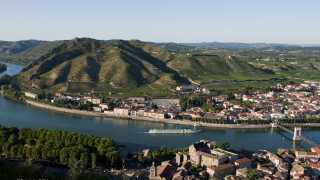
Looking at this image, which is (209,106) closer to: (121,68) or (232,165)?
(121,68)

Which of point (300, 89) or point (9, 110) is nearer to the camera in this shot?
point (9, 110)

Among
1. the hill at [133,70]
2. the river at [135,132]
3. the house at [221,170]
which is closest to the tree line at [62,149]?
the river at [135,132]

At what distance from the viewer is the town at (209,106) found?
1361 inches

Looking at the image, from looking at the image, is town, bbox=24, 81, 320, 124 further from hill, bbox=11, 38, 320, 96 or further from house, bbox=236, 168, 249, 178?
house, bbox=236, 168, 249, 178

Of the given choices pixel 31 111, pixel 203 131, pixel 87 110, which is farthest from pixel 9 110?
pixel 203 131

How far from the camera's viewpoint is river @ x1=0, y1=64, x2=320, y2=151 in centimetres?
2669

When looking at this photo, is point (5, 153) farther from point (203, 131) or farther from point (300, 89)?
point (300, 89)

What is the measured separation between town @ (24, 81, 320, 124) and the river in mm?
1917

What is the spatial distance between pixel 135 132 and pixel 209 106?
10.5m

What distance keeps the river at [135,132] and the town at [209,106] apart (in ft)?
6.29

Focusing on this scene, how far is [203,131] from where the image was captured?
30656 mm

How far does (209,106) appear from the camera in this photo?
38.5 m

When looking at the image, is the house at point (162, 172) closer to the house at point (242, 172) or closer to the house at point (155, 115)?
the house at point (242, 172)

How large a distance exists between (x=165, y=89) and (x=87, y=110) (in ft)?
41.8
